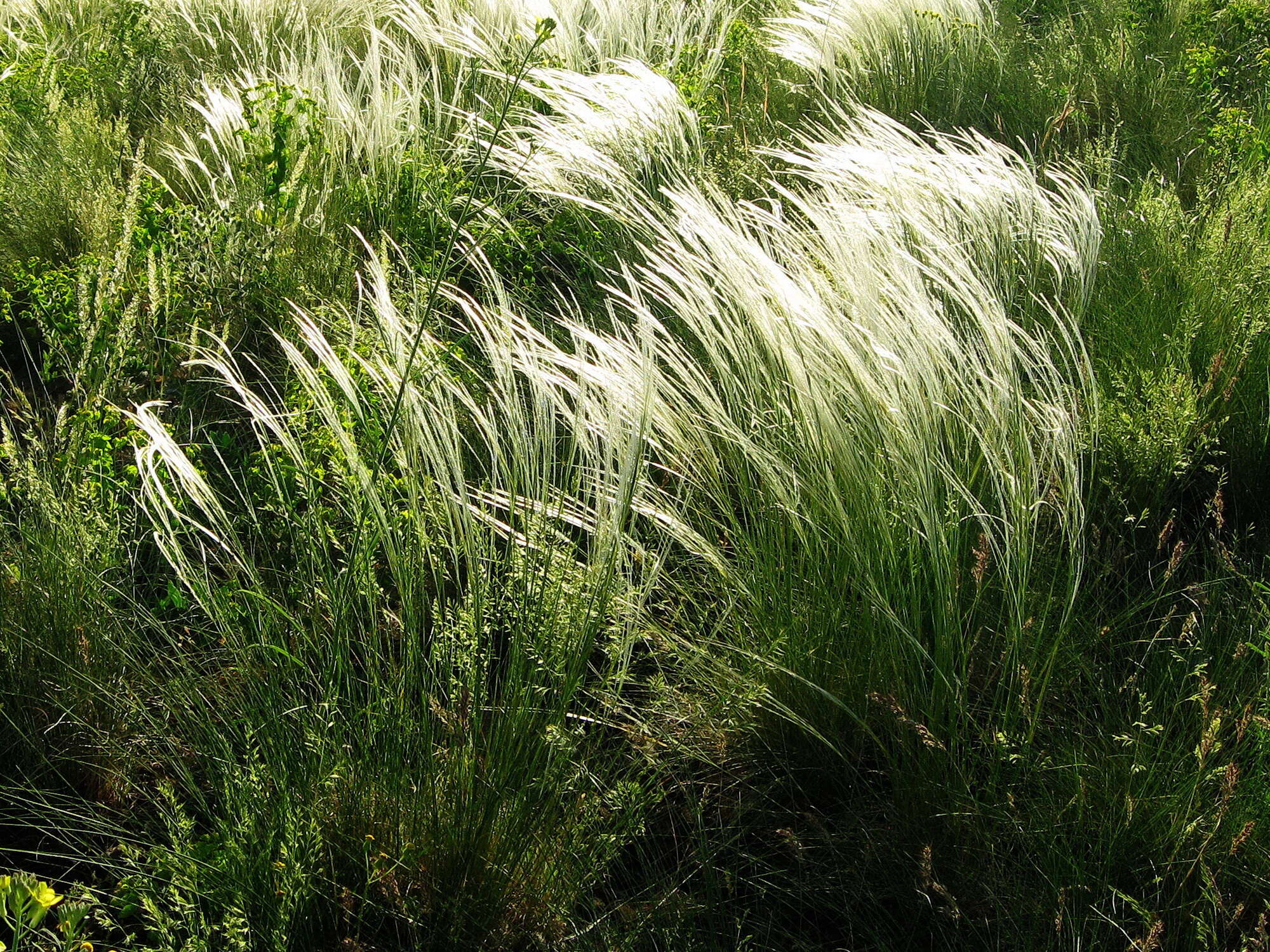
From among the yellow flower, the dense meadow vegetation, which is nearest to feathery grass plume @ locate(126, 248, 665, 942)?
the dense meadow vegetation

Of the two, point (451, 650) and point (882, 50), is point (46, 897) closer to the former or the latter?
point (451, 650)

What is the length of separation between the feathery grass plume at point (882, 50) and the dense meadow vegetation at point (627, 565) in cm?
104

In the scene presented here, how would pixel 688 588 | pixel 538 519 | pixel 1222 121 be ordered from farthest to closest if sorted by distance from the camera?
1. pixel 1222 121
2. pixel 688 588
3. pixel 538 519

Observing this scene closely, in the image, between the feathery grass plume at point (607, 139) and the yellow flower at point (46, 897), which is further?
the feathery grass plume at point (607, 139)

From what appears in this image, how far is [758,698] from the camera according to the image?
1.45 meters

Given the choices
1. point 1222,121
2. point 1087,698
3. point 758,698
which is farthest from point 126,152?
point 1222,121

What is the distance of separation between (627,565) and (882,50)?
2.99 metres

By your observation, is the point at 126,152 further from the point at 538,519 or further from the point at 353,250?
the point at 538,519

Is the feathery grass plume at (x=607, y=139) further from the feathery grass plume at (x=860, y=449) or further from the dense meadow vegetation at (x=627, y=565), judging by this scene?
the feathery grass plume at (x=860, y=449)

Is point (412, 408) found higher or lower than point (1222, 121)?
lower

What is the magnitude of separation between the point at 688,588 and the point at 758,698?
0.27 meters

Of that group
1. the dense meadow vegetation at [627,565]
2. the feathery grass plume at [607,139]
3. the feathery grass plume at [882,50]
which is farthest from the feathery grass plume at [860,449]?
the feathery grass plume at [882,50]

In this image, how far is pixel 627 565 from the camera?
1555 millimetres

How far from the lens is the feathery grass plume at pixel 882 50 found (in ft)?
11.8
